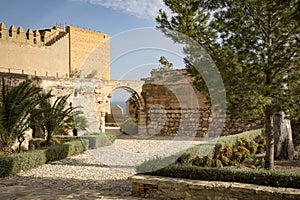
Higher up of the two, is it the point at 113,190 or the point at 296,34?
the point at 296,34

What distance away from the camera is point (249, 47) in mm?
5266

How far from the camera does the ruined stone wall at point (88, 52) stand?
2367cm

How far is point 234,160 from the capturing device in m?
7.53

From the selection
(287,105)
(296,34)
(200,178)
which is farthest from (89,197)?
(296,34)

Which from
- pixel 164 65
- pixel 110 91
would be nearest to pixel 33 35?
pixel 110 91

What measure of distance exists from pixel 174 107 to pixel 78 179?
32.5 ft

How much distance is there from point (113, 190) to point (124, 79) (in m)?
11.6

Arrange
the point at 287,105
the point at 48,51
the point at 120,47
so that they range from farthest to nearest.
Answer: the point at 48,51 → the point at 120,47 → the point at 287,105

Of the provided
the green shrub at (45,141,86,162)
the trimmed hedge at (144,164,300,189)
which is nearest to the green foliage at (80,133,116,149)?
the green shrub at (45,141,86,162)

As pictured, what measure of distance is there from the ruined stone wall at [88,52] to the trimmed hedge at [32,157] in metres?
13.1

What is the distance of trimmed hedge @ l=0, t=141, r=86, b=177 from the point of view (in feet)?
23.3

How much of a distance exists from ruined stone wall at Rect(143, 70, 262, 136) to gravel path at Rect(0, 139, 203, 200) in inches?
226

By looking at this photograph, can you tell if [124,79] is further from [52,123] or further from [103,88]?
[52,123]

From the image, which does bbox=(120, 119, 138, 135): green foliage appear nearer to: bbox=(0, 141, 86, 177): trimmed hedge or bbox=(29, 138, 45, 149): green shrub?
bbox=(29, 138, 45, 149): green shrub
